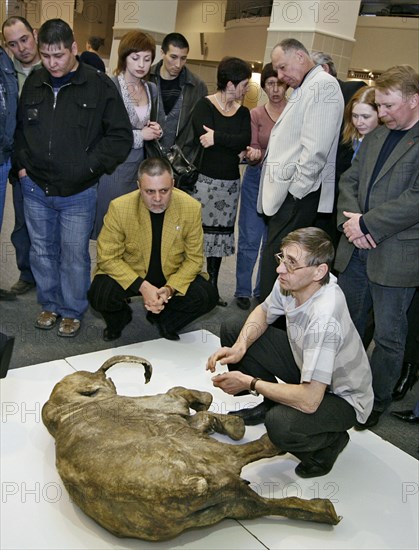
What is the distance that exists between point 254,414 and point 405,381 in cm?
97

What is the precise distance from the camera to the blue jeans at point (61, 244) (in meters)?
3.13

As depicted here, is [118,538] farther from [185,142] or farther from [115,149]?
[185,142]

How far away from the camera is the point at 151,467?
5.53ft

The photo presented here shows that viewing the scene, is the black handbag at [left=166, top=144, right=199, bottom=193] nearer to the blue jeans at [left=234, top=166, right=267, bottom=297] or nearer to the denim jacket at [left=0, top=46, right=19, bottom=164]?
the blue jeans at [left=234, top=166, right=267, bottom=297]

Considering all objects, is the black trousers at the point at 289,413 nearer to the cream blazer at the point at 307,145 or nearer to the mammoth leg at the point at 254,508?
the mammoth leg at the point at 254,508

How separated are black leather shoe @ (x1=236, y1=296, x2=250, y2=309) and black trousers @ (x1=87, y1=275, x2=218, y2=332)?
750mm

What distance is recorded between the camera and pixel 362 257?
2711mm

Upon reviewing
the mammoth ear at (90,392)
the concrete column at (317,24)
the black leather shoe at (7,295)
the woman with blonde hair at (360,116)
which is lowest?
the black leather shoe at (7,295)

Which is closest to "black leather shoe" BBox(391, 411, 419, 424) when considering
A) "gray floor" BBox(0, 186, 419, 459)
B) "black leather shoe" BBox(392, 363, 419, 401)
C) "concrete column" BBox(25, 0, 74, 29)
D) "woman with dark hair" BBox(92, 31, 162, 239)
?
"gray floor" BBox(0, 186, 419, 459)

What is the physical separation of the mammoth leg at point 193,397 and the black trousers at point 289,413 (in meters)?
0.21

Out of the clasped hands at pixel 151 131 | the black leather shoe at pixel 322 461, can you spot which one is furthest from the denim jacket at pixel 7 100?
the black leather shoe at pixel 322 461

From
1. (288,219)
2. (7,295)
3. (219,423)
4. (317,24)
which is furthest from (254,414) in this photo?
(317,24)

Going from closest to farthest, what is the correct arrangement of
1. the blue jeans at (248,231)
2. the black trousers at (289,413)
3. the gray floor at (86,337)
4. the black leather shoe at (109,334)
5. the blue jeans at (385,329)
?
the black trousers at (289,413), the blue jeans at (385,329), the gray floor at (86,337), the black leather shoe at (109,334), the blue jeans at (248,231)

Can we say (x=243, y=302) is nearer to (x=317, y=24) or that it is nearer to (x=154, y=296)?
(x=154, y=296)
